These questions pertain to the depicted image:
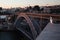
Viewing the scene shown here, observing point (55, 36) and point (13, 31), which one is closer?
point (55, 36)

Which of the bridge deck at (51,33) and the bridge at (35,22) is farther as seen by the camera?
the bridge at (35,22)

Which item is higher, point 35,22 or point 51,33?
→ point 51,33

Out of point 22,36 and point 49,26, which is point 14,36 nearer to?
point 22,36

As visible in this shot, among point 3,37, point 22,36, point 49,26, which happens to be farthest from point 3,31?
point 49,26

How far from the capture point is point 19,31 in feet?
19.8

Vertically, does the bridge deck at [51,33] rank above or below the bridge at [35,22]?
above

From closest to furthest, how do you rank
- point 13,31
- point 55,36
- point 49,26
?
1. point 55,36
2. point 49,26
3. point 13,31

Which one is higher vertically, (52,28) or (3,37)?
(52,28)

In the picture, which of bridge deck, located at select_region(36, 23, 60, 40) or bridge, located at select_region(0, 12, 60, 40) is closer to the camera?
bridge deck, located at select_region(36, 23, 60, 40)

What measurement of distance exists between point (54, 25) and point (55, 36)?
124 mm

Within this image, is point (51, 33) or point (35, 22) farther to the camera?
point (35, 22)

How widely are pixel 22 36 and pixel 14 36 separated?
39 centimetres

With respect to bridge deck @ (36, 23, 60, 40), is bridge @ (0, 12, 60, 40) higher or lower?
lower

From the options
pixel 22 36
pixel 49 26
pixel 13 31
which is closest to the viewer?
pixel 49 26
